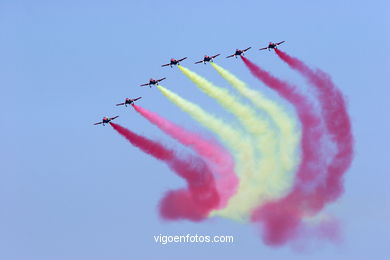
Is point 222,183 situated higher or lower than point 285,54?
lower

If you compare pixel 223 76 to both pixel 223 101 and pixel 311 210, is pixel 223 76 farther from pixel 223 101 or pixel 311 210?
pixel 311 210

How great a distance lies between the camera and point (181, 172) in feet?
423

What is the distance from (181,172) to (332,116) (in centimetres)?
1357

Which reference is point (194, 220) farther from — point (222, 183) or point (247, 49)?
point (247, 49)

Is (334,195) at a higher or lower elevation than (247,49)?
lower

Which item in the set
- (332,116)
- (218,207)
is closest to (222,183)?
(218,207)

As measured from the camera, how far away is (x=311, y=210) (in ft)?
427

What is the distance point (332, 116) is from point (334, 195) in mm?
6700

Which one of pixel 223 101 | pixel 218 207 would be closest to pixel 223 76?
pixel 223 101

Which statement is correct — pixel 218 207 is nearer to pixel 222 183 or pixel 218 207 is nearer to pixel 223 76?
pixel 222 183

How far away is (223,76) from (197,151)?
681 centimetres

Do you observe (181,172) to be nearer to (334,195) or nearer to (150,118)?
(150,118)

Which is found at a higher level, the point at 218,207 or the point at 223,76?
the point at 223,76

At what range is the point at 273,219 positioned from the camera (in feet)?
428
